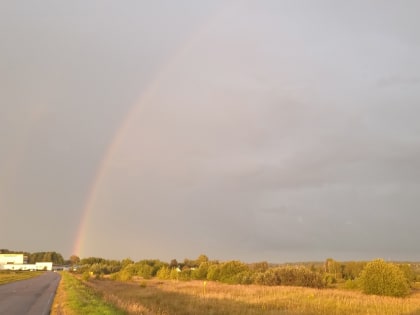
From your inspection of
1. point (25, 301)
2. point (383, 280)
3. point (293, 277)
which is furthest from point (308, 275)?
point (25, 301)

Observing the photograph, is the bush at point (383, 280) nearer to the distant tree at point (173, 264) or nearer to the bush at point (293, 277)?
the bush at point (293, 277)

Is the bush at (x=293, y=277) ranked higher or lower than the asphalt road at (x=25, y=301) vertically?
higher

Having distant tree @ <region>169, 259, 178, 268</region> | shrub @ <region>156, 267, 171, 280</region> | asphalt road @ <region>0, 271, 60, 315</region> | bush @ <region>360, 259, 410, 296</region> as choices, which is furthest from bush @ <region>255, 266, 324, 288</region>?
distant tree @ <region>169, 259, 178, 268</region>

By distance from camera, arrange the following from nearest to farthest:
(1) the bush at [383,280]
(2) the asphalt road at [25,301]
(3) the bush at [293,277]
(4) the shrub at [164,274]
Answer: (2) the asphalt road at [25,301], (1) the bush at [383,280], (3) the bush at [293,277], (4) the shrub at [164,274]

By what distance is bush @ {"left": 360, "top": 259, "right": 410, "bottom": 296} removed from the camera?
46.6 meters

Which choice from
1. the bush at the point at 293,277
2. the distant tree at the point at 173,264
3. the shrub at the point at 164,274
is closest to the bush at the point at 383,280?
the bush at the point at 293,277

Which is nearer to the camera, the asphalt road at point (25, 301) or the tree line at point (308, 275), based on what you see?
the asphalt road at point (25, 301)

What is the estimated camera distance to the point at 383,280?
47.1 metres

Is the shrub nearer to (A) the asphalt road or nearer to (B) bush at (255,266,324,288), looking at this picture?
(B) bush at (255,266,324,288)

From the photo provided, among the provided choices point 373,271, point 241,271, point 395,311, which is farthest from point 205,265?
point 395,311

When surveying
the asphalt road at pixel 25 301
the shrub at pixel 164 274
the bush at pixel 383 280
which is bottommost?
the asphalt road at pixel 25 301

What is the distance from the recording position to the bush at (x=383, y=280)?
153ft

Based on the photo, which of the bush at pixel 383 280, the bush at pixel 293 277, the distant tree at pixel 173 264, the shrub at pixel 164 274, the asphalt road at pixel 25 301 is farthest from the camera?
the distant tree at pixel 173 264

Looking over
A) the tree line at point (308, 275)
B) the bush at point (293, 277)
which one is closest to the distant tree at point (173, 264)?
the tree line at point (308, 275)
